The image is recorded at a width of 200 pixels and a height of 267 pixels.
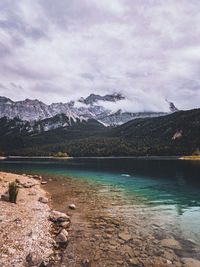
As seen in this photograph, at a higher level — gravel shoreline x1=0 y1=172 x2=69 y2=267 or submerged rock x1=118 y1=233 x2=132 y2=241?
gravel shoreline x1=0 y1=172 x2=69 y2=267

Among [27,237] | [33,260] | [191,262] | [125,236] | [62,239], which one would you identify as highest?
[33,260]

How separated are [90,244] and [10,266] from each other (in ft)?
19.0

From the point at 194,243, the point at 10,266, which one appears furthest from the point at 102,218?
the point at 10,266

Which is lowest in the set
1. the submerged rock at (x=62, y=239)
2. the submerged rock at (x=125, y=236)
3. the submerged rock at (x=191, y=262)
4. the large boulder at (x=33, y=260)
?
the submerged rock at (x=125, y=236)

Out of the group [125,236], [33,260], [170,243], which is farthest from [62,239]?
[170,243]

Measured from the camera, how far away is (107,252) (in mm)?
12078

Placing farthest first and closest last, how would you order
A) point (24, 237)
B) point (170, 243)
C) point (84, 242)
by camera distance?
point (170, 243)
point (84, 242)
point (24, 237)

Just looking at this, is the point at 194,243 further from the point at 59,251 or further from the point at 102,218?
the point at 59,251

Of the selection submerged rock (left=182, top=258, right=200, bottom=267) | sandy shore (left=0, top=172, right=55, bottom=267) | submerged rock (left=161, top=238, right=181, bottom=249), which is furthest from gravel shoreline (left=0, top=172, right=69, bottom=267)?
submerged rock (left=182, top=258, right=200, bottom=267)

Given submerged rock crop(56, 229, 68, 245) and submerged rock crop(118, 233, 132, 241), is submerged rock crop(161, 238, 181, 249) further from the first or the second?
submerged rock crop(56, 229, 68, 245)

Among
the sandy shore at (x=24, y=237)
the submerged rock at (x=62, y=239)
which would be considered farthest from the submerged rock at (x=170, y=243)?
the sandy shore at (x=24, y=237)

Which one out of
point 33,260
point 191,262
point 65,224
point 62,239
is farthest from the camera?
point 65,224

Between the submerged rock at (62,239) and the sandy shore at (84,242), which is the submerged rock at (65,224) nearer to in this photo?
the sandy shore at (84,242)

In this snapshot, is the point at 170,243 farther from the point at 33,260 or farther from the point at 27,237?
the point at 27,237
